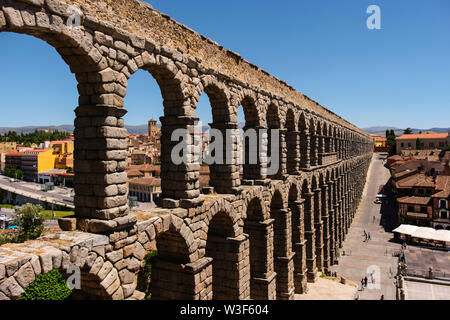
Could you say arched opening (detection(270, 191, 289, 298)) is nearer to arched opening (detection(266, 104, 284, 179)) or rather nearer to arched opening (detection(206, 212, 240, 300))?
arched opening (detection(266, 104, 284, 179))

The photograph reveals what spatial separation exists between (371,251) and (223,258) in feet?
102

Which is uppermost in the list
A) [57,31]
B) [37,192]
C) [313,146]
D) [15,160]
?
[57,31]

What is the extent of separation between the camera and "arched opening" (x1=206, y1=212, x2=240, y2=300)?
1367 cm

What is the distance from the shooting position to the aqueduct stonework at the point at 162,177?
7250 mm

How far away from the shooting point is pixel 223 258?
13898 millimetres

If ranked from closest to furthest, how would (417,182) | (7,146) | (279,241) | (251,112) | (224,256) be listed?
(224,256)
(251,112)
(279,241)
(417,182)
(7,146)

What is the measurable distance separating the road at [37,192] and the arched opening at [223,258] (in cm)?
5832

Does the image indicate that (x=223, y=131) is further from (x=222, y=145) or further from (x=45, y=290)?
(x=45, y=290)

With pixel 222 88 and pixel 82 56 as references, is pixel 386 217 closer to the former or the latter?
pixel 222 88

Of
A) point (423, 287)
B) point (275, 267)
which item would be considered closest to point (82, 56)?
point (275, 267)

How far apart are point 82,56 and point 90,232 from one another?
409 cm

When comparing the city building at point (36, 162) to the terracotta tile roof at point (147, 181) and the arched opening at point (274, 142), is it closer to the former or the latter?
the terracotta tile roof at point (147, 181)

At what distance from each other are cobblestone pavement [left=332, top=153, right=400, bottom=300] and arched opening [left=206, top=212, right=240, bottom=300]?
1732 centimetres

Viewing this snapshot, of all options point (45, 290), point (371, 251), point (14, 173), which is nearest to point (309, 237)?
point (371, 251)
